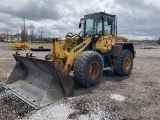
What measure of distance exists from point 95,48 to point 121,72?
163 centimetres

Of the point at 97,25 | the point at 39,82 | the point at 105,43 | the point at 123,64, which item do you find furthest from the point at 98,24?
the point at 39,82

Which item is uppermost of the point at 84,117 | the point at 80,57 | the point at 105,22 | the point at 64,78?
the point at 105,22

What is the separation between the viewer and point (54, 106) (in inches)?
196

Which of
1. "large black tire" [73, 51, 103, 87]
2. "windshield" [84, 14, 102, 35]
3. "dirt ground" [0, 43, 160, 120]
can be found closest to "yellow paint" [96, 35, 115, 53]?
"windshield" [84, 14, 102, 35]

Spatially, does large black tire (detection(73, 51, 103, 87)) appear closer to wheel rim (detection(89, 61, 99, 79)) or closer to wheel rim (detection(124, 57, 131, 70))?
wheel rim (detection(89, 61, 99, 79))

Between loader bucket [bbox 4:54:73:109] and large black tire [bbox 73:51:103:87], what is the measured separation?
507 millimetres

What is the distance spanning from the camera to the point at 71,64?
629cm

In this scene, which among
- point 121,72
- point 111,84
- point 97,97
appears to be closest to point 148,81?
point 121,72

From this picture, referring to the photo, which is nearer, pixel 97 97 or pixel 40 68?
pixel 97 97

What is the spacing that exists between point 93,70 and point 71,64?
0.86 m

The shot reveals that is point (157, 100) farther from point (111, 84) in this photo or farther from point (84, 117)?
point (84, 117)

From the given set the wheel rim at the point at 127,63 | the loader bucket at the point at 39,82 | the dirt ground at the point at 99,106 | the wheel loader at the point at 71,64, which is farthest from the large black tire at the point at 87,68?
the wheel rim at the point at 127,63

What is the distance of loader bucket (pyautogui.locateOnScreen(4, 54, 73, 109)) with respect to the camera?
523 centimetres

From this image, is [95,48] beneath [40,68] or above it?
above
